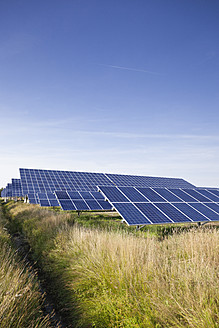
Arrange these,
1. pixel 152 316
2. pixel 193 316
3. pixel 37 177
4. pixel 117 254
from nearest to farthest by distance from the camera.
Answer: pixel 193 316 < pixel 152 316 < pixel 117 254 < pixel 37 177

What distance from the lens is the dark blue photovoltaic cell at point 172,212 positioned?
421 inches

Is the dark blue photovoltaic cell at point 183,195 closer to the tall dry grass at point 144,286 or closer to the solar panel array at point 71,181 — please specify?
the tall dry grass at point 144,286

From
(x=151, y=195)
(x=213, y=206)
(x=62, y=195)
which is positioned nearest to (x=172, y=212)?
(x=151, y=195)

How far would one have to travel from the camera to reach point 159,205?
1220 cm

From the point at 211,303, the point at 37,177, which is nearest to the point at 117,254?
the point at 211,303

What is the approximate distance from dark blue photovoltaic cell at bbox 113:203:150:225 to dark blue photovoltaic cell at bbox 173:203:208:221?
2.59m

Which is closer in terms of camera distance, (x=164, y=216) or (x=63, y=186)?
(x=164, y=216)

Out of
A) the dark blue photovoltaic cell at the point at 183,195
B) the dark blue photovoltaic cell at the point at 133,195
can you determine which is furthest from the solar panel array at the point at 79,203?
the dark blue photovoltaic cell at the point at 183,195

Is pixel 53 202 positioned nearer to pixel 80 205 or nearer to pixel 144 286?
pixel 80 205

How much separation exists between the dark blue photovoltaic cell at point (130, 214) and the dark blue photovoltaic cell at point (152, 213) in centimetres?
31

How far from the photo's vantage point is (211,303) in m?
3.78

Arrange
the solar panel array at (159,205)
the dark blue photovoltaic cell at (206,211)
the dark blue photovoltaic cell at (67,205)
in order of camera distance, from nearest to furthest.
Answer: the solar panel array at (159,205)
the dark blue photovoltaic cell at (206,211)
the dark blue photovoltaic cell at (67,205)

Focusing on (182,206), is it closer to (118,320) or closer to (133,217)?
(133,217)

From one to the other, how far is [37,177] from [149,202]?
92.6 feet
